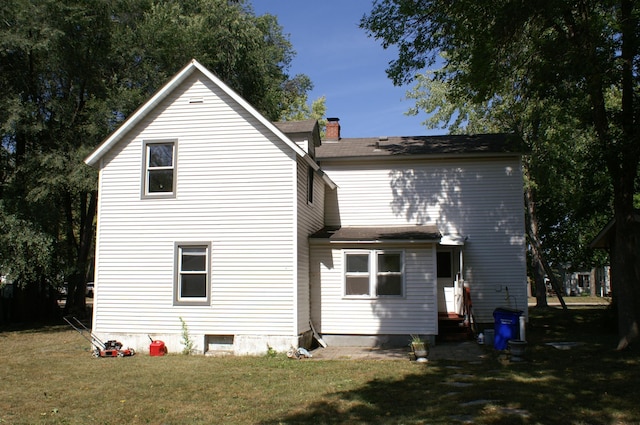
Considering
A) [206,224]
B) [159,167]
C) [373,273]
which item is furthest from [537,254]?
[159,167]

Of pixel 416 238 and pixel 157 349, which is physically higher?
pixel 416 238

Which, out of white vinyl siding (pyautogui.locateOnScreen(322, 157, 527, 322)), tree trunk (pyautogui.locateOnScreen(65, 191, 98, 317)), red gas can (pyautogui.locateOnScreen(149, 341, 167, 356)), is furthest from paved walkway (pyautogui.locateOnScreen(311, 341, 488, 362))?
tree trunk (pyautogui.locateOnScreen(65, 191, 98, 317))

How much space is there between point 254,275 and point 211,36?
1620 centimetres

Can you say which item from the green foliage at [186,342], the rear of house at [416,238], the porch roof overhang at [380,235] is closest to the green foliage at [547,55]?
the rear of house at [416,238]

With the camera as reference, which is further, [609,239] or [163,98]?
[609,239]

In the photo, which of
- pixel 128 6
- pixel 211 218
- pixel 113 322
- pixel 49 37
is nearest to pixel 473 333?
pixel 211 218

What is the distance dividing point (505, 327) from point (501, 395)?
577 cm

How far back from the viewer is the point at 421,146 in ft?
63.9

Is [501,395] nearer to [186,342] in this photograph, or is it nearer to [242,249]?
[242,249]

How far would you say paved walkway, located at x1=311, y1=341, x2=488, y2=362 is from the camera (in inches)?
534

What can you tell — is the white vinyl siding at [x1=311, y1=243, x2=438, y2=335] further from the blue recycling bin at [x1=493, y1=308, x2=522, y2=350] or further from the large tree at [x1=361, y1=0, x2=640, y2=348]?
the large tree at [x1=361, y1=0, x2=640, y2=348]

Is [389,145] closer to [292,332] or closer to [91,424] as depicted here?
[292,332]

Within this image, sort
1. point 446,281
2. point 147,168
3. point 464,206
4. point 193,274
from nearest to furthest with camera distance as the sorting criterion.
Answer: point 193,274
point 147,168
point 446,281
point 464,206

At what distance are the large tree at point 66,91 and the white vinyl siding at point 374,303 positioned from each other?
10.3m
